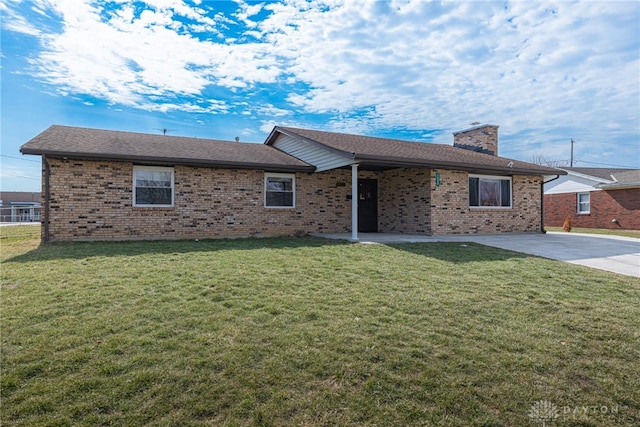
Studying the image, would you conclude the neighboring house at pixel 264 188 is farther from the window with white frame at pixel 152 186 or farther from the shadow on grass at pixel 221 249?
the shadow on grass at pixel 221 249

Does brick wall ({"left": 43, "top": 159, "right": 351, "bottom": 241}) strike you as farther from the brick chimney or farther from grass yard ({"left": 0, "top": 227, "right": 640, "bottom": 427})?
the brick chimney

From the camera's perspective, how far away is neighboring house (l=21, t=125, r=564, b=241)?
33.9ft

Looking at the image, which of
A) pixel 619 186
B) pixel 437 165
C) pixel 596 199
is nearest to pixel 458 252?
pixel 437 165

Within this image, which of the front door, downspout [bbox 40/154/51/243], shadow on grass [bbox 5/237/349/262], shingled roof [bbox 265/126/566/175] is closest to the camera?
shadow on grass [bbox 5/237/349/262]

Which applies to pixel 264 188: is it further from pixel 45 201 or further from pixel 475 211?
pixel 475 211

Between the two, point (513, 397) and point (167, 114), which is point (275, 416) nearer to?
point (513, 397)

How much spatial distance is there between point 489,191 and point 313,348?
12525 millimetres

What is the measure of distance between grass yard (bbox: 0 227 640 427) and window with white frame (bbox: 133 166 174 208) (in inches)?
199

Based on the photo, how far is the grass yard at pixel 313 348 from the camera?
2643 mm

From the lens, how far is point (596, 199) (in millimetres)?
20797

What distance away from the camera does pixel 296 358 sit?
3232 mm

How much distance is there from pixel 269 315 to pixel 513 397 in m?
2.44

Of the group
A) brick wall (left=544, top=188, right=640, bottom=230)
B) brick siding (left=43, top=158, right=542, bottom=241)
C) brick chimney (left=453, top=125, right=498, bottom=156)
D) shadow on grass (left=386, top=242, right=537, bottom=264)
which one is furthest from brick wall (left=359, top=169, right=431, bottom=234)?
brick wall (left=544, top=188, right=640, bottom=230)

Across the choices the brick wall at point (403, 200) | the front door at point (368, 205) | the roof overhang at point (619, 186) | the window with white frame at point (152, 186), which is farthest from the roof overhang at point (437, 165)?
the roof overhang at point (619, 186)
